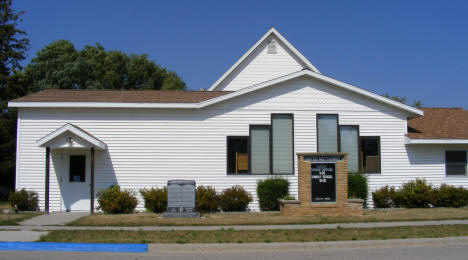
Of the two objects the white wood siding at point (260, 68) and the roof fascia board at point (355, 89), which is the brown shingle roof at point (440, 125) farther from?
the white wood siding at point (260, 68)

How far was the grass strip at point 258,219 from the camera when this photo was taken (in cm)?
1448

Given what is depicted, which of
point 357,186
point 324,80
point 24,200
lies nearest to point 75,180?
point 24,200

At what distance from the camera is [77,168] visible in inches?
735

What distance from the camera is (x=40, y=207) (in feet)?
59.5

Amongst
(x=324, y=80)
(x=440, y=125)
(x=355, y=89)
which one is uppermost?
(x=324, y=80)

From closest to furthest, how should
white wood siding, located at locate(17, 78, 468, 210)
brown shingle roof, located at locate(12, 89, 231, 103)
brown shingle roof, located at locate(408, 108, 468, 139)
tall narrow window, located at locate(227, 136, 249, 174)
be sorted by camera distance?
white wood siding, located at locate(17, 78, 468, 210) → brown shingle roof, located at locate(12, 89, 231, 103) → tall narrow window, located at locate(227, 136, 249, 174) → brown shingle roof, located at locate(408, 108, 468, 139)

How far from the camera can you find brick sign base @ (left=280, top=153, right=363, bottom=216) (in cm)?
1627

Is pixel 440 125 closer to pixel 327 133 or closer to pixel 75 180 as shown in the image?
pixel 327 133

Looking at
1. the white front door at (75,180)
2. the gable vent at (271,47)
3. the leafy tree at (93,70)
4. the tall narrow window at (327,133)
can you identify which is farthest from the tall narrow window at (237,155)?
the leafy tree at (93,70)

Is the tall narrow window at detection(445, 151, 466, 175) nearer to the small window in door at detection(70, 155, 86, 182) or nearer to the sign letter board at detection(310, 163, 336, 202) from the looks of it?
the sign letter board at detection(310, 163, 336, 202)

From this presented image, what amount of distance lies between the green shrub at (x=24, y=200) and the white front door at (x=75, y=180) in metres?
1.00

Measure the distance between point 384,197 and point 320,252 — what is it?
9.43 meters

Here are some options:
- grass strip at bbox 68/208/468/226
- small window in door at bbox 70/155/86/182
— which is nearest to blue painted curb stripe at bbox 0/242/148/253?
grass strip at bbox 68/208/468/226

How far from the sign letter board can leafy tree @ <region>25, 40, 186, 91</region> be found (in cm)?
3280
